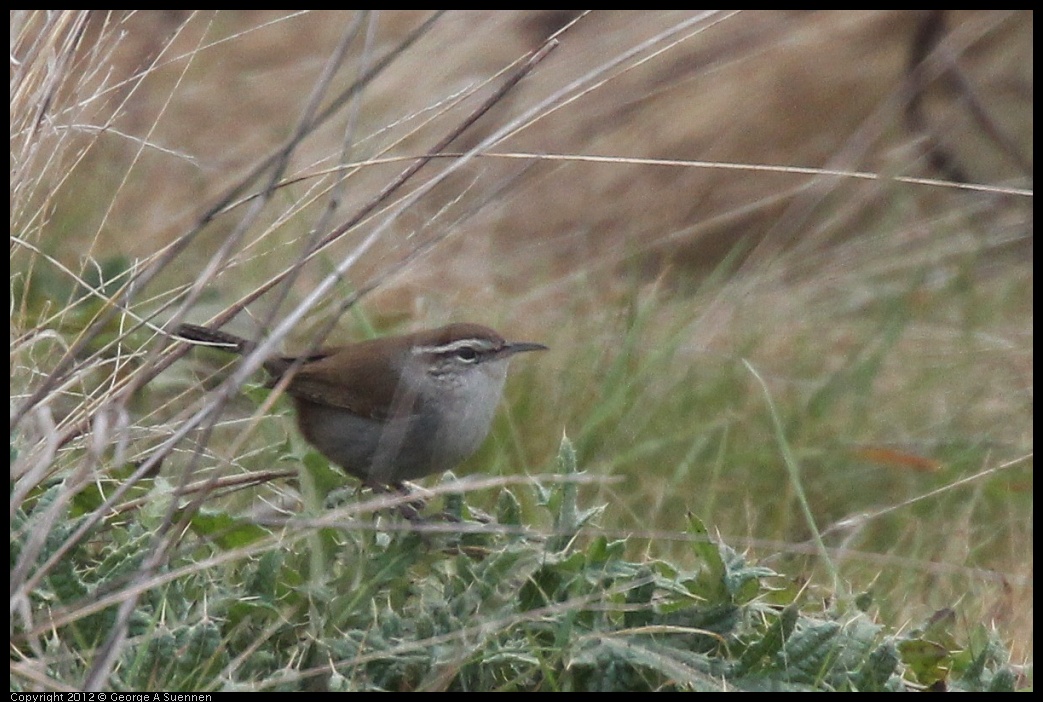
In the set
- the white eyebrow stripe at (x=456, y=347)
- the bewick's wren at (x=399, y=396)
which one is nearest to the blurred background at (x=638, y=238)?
the bewick's wren at (x=399, y=396)

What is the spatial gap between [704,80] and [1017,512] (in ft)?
12.7

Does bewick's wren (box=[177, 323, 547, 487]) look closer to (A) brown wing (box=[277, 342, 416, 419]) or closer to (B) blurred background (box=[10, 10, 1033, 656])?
(A) brown wing (box=[277, 342, 416, 419])

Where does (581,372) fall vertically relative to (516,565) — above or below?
below

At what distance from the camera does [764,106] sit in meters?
8.40

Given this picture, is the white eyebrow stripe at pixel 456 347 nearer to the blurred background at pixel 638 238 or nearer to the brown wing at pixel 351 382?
the brown wing at pixel 351 382

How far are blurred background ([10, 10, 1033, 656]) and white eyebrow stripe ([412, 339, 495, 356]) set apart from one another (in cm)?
32

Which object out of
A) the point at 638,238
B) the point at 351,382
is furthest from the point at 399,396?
the point at 638,238

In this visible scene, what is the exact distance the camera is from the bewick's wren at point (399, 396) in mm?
4184

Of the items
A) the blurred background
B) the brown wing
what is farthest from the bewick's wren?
the blurred background

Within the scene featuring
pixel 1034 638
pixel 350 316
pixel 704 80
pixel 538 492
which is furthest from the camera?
pixel 704 80

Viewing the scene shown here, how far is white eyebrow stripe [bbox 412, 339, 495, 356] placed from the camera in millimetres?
4531

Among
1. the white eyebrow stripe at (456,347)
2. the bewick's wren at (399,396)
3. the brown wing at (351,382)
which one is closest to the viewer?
the bewick's wren at (399,396)

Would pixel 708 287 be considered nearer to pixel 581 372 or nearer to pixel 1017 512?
pixel 581 372
